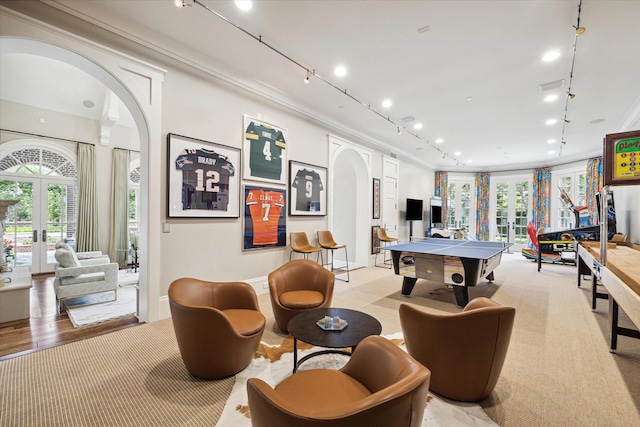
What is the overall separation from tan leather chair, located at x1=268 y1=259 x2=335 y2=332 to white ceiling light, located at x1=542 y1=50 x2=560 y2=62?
383cm

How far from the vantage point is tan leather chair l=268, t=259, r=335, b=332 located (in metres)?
2.97

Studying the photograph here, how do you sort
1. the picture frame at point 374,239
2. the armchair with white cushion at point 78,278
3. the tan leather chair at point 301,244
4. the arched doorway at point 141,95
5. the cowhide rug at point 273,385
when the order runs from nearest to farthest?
the cowhide rug at point 273,385 → the arched doorway at point 141,95 → the armchair with white cushion at point 78,278 → the tan leather chair at point 301,244 → the picture frame at point 374,239

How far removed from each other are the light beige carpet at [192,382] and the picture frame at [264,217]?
1.43 metres

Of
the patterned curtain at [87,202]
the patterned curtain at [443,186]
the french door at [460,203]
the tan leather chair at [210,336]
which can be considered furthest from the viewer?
the french door at [460,203]

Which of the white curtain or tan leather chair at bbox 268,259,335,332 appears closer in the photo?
tan leather chair at bbox 268,259,335,332

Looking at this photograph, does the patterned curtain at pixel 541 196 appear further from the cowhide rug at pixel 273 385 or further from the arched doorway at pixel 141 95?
the arched doorway at pixel 141 95

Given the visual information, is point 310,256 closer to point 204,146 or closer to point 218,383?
point 204,146

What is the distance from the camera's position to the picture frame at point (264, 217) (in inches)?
173

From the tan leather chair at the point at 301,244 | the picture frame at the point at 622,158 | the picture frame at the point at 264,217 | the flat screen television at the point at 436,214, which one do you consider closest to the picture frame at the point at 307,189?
the picture frame at the point at 264,217

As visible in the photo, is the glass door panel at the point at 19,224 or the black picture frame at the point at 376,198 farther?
the black picture frame at the point at 376,198

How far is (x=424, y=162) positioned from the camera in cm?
1021

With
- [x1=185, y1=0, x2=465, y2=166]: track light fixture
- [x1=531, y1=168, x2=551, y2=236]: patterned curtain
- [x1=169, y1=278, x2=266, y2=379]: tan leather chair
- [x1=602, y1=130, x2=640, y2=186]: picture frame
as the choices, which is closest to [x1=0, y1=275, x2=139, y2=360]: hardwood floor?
[x1=169, y1=278, x2=266, y2=379]: tan leather chair

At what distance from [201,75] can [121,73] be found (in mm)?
978

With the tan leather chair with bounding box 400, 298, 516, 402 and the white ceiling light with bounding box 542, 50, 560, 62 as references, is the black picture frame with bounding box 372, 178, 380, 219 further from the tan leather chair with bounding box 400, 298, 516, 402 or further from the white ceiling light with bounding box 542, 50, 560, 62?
the tan leather chair with bounding box 400, 298, 516, 402
